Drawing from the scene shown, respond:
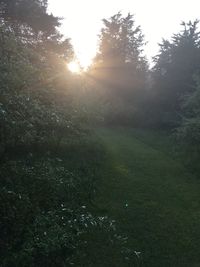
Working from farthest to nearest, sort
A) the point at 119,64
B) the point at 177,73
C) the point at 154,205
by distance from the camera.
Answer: the point at 119,64 → the point at 177,73 → the point at 154,205

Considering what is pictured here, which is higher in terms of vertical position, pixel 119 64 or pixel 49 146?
pixel 119 64

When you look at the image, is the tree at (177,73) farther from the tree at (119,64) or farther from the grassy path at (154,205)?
the grassy path at (154,205)

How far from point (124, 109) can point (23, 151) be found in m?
22.0

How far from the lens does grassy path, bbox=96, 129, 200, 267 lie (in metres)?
10.1

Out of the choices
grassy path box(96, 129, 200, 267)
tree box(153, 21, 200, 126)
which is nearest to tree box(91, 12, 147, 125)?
tree box(153, 21, 200, 126)

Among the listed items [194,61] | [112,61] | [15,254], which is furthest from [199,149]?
[112,61]

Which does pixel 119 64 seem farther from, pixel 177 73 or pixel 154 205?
pixel 154 205

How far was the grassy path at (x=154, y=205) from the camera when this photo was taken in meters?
10.1

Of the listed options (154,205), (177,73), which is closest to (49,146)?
(154,205)

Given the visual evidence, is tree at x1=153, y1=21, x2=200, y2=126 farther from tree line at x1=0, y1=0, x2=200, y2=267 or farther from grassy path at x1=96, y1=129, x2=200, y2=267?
grassy path at x1=96, y1=129, x2=200, y2=267

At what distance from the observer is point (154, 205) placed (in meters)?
13.5

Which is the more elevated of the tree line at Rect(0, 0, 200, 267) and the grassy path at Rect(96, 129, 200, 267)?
the tree line at Rect(0, 0, 200, 267)

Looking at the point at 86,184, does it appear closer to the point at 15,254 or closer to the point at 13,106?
the point at 13,106

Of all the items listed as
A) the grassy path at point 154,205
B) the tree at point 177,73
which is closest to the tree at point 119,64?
the tree at point 177,73
